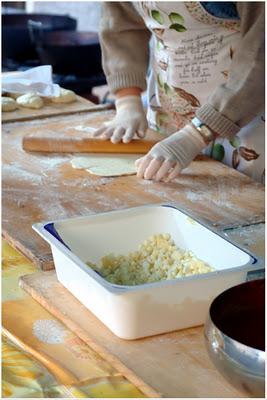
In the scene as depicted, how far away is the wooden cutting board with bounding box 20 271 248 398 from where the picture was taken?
0.94m

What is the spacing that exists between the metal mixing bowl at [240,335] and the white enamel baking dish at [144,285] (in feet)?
0.23

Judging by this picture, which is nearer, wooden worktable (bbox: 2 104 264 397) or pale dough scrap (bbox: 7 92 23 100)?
wooden worktable (bbox: 2 104 264 397)

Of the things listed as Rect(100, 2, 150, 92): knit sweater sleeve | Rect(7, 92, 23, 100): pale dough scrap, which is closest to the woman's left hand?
Rect(100, 2, 150, 92): knit sweater sleeve

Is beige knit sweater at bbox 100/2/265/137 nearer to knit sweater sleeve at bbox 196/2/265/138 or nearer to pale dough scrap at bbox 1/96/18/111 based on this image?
knit sweater sleeve at bbox 196/2/265/138

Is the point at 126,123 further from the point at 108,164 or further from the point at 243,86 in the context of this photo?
the point at 243,86

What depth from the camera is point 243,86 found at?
5.53 feet

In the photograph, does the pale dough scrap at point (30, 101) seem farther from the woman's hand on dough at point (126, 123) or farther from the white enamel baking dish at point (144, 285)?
the white enamel baking dish at point (144, 285)

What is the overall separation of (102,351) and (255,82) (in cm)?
86

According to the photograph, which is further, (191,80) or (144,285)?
(191,80)

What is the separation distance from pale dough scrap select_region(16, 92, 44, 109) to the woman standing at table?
284 mm

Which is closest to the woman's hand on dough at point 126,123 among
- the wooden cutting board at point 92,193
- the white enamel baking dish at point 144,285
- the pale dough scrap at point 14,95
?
the wooden cutting board at point 92,193

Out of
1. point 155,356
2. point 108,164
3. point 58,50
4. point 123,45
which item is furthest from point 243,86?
point 58,50

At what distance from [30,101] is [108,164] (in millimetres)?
524

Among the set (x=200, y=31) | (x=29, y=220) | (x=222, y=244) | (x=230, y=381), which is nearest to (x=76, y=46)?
(x=200, y=31)
